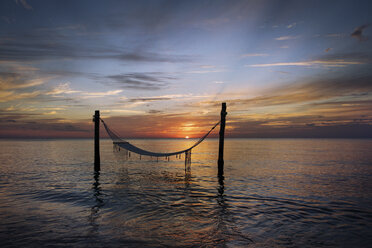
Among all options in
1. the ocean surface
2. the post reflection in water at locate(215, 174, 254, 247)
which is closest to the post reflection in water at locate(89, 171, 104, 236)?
the ocean surface

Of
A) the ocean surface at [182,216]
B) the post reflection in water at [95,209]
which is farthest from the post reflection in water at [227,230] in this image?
the post reflection in water at [95,209]

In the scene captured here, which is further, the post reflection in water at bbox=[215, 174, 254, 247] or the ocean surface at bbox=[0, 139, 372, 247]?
the ocean surface at bbox=[0, 139, 372, 247]

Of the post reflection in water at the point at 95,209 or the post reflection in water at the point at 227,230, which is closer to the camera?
the post reflection in water at the point at 227,230

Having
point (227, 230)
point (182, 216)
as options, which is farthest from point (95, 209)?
point (227, 230)

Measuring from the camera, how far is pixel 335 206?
459 inches

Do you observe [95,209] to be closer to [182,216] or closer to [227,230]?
[182,216]

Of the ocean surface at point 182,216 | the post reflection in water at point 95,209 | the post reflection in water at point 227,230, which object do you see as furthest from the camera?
the post reflection in water at point 95,209

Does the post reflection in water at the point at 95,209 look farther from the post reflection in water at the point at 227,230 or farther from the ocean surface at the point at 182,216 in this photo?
the post reflection in water at the point at 227,230

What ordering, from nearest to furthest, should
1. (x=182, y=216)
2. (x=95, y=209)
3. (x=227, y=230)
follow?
(x=227, y=230), (x=182, y=216), (x=95, y=209)

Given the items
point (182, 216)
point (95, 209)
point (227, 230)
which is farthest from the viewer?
point (95, 209)

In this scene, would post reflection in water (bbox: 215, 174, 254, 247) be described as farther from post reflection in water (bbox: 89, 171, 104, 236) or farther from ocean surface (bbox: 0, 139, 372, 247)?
post reflection in water (bbox: 89, 171, 104, 236)

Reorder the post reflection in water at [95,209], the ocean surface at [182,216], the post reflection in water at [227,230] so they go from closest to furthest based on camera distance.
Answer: the post reflection in water at [227,230] < the ocean surface at [182,216] < the post reflection in water at [95,209]

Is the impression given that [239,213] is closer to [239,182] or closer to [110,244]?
[110,244]

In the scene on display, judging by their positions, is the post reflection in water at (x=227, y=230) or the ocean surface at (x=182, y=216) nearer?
the post reflection in water at (x=227, y=230)
